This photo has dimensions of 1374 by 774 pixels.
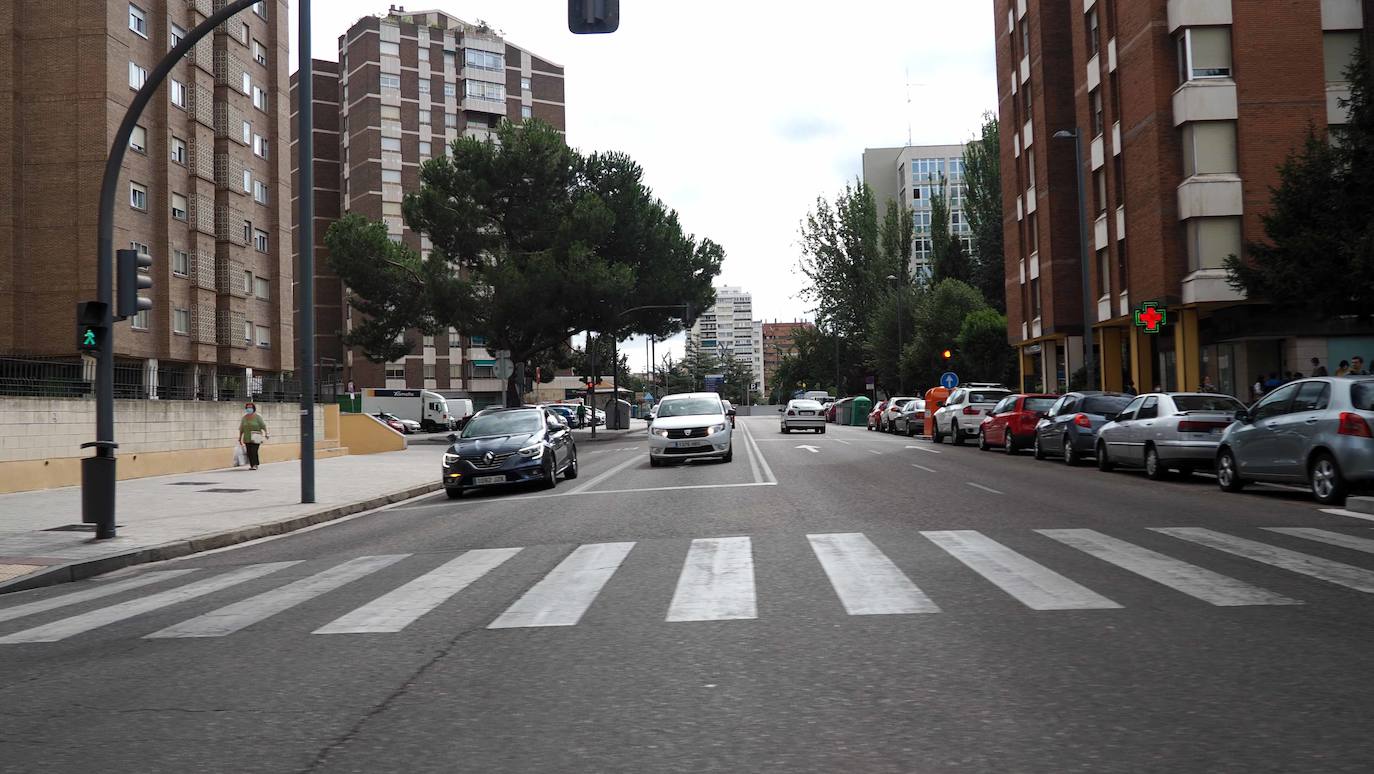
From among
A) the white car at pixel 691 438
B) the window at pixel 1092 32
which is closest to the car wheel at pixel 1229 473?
the white car at pixel 691 438

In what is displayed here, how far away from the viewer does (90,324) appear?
40.3 ft

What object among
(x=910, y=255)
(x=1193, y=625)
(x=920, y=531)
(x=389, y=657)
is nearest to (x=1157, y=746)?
(x=1193, y=625)

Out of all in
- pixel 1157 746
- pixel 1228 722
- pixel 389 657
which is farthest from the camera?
pixel 389 657

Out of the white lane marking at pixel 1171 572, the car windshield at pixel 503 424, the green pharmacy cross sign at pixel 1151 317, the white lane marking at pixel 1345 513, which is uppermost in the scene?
the green pharmacy cross sign at pixel 1151 317

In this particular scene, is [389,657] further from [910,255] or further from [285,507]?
[910,255]

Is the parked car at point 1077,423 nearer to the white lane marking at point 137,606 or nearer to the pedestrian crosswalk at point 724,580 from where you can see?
the pedestrian crosswalk at point 724,580

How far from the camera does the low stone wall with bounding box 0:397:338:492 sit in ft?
62.7

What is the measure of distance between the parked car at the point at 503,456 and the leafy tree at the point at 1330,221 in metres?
13.8

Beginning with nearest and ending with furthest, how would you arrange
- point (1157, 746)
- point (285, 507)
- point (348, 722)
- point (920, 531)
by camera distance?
point (1157, 746) → point (348, 722) → point (920, 531) → point (285, 507)

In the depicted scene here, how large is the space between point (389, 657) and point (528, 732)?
162cm

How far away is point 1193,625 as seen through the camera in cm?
574

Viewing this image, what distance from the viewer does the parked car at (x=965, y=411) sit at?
3170cm

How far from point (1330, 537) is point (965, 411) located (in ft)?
75.3

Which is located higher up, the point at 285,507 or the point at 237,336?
the point at 237,336
